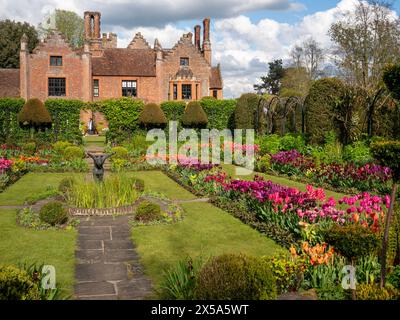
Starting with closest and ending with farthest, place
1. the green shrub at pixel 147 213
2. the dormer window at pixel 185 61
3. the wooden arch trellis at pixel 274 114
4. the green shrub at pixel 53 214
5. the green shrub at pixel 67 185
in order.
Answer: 1. the green shrub at pixel 53 214
2. the green shrub at pixel 147 213
3. the green shrub at pixel 67 185
4. the wooden arch trellis at pixel 274 114
5. the dormer window at pixel 185 61

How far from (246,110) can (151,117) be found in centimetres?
642

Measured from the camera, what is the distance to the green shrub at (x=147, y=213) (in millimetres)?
9148

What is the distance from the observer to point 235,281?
165 inches

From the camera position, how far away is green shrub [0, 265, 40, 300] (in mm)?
4039

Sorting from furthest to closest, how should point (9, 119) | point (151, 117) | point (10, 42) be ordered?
1. point (10, 42)
2. point (151, 117)
3. point (9, 119)

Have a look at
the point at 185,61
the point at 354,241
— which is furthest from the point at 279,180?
the point at 185,61

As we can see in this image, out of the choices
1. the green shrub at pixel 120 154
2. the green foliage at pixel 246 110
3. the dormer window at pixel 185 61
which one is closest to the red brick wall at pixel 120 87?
the dormer window at pixel 185 61

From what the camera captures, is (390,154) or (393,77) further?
(393,77)

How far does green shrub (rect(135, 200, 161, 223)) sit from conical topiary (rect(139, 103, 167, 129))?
15.9 m

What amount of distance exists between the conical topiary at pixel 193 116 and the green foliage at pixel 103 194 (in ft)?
57.8

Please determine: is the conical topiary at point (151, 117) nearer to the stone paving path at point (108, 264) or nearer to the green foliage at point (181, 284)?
the stone paving path at point (108, 264)

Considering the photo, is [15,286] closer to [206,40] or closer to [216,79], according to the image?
[206,40]

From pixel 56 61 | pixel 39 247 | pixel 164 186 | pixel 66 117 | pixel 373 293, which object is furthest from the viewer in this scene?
pixel 56 61

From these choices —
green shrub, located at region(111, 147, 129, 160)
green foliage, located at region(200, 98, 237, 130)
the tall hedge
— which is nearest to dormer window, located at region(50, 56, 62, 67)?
green foliage, located at region(200, 98, 237, 130)
